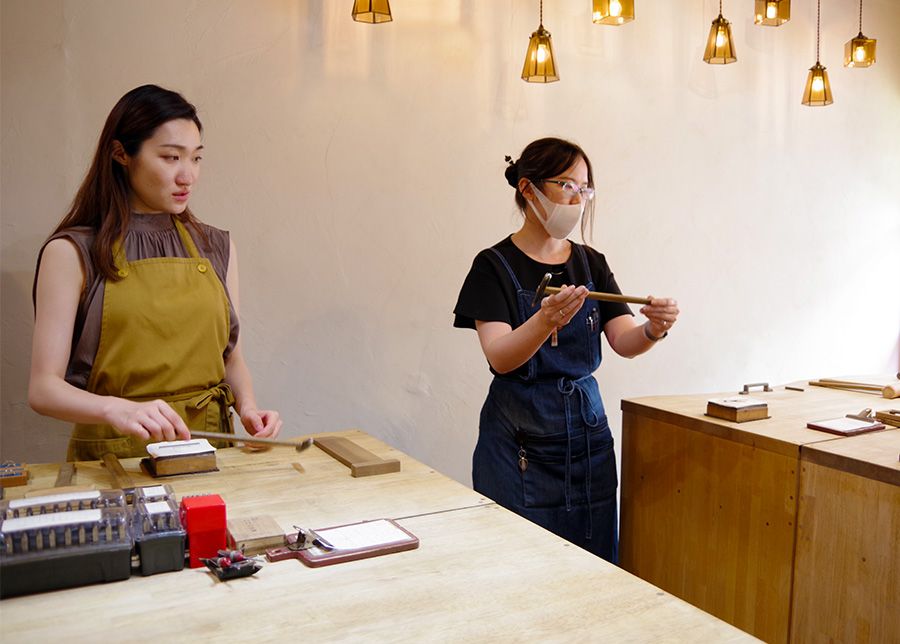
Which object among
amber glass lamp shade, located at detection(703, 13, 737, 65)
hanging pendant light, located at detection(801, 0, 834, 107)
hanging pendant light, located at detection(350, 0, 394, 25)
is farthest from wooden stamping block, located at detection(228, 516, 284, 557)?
hanging pendant light, located at detection(801, 0, 834, 107)

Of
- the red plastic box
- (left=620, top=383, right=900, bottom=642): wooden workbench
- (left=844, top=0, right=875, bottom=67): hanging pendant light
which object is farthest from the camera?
(left=844, top=0, right=875, bottom=67): hanging pendant light

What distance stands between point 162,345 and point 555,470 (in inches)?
45.3

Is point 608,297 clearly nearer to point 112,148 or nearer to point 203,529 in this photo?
point 203,529

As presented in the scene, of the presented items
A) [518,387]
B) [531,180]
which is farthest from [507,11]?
[518,387]

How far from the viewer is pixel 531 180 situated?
7.64ft

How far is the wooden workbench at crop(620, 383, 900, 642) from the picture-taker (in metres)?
1.88

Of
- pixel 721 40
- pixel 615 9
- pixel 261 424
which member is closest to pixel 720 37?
pixel 721 40

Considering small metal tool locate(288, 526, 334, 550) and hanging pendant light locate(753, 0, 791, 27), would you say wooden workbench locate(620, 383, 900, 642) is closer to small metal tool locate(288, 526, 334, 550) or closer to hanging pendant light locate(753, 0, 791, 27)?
small metal tool locate(288, 526, 334, 550)

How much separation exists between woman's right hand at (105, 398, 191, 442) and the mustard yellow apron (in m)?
0.30

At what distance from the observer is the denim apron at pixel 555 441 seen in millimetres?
2301

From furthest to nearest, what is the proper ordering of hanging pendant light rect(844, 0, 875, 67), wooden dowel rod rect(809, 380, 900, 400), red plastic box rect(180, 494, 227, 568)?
1. hanging pendant light rect(844, 0, 875, 67)
2. wooden dowel rod rect(809, 380, 900, 400)
3. red plastic box rect(180, 494, 227, 568)

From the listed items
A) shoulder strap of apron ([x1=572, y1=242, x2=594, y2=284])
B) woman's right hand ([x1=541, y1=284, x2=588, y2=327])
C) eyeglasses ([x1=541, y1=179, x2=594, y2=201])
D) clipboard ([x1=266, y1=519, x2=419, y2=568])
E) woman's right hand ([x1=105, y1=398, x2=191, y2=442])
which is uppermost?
eyeglasses ([x1=541, y1=179, x2=594, y2=201])

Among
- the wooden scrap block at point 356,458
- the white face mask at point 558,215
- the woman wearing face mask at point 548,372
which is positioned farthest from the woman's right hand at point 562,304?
the wooden scrap block at point 356,458

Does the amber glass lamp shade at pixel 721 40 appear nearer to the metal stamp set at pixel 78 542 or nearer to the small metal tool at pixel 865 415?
the small metal tool at pixel 865 415
